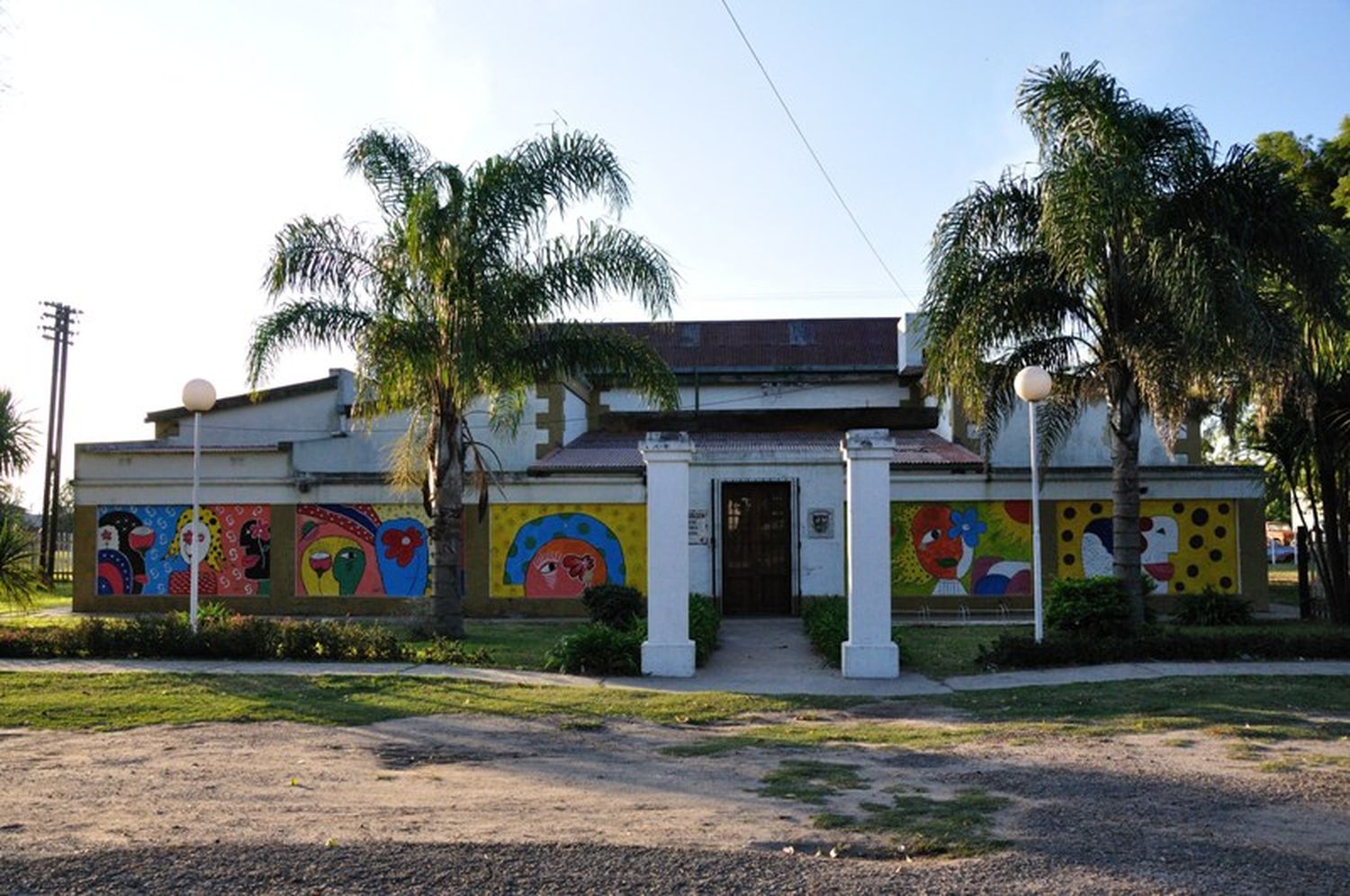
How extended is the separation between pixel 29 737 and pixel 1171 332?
12.5m

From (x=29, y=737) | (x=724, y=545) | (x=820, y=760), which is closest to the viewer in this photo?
(x=820, y=760)

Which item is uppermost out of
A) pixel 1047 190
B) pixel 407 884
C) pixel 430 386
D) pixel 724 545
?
pixel 1047 190

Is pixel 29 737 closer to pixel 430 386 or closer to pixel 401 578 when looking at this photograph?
pixel 430 386

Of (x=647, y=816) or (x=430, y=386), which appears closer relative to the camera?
(x=647, y=816)

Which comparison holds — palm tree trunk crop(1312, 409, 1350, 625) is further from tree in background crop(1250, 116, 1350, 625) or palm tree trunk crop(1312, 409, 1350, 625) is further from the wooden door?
the wooden door

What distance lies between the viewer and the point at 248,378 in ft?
50.6

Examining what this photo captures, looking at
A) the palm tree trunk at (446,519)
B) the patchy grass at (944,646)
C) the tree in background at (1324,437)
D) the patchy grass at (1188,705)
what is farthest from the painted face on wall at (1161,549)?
the palm tree trunk at (446,519)

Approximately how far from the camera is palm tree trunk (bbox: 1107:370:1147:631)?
48.5ft

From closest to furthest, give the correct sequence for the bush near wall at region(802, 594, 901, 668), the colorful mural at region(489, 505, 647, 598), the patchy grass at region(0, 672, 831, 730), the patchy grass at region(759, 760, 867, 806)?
the patchy grass at region(759, 760, 867, 806), the patchy grass at region(0, 672, 831, 730), the bush near wall at region(802, 594, 901, 668), the colorful mural at region(489, 505, 647, 598)

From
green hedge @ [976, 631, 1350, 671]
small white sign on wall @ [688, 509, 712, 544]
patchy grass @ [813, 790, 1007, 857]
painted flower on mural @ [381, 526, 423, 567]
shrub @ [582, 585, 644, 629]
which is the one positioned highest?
small white sign on wall @ [688, 509, 712, 544]

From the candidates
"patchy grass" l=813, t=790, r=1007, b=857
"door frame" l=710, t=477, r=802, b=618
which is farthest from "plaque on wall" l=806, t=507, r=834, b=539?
"patchy grass" l=813, t=790, r=1007, b=857

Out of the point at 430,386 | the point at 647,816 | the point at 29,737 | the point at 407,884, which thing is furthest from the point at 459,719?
the point at 430,386

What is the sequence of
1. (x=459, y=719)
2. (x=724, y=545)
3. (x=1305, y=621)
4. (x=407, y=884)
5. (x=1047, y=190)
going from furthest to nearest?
(x=724, y=545), (x=1305, y=621), (x=1047, y=190), (x=459, y=719), (x=407, y=884)

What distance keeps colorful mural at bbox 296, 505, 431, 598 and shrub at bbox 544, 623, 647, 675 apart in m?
9.74
